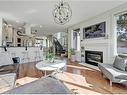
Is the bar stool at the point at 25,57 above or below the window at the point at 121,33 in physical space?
below

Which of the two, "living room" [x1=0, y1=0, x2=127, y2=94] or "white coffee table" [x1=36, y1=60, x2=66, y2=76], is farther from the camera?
"white coffee table" [x1=36, y1=60, x2=66, y2=76]

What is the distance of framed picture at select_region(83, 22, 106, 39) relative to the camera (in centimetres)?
595

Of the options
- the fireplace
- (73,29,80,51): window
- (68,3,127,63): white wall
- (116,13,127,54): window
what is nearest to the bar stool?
(73,29,80,51): window

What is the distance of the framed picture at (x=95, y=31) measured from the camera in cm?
595

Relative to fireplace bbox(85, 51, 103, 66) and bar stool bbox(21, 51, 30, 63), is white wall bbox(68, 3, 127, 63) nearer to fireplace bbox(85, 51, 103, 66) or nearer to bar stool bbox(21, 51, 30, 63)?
fireplace bbox(85, 51, 103, 66)

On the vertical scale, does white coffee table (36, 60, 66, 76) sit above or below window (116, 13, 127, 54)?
below

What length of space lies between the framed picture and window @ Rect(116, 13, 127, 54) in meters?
0.84

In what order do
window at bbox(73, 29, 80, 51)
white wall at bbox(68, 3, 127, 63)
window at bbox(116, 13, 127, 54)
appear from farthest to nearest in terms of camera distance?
window at bbox(73, 29, 80, 51), white wall at bbox(68, 3, 127, 63), window at bbox(116, 13, 127, 54)

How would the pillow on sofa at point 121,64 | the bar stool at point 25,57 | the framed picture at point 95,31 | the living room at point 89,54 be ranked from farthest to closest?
the bar stool at point 25,57 → the framed picture at point 95,31 → the pillow on sofa at point 121,64 → the living room at point 89,54

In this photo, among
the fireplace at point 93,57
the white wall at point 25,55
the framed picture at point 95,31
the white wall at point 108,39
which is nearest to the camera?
the white wall at point 108,39

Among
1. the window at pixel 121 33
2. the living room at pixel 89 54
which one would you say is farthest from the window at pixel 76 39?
the window at pixel 121 33

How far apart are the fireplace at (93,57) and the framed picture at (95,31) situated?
2.85 ft

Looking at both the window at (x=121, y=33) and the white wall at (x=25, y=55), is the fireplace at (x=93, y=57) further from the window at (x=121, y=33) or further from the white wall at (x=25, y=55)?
the white wall at (x=25, y=55)

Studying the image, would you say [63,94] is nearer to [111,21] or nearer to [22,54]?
[111,21]
